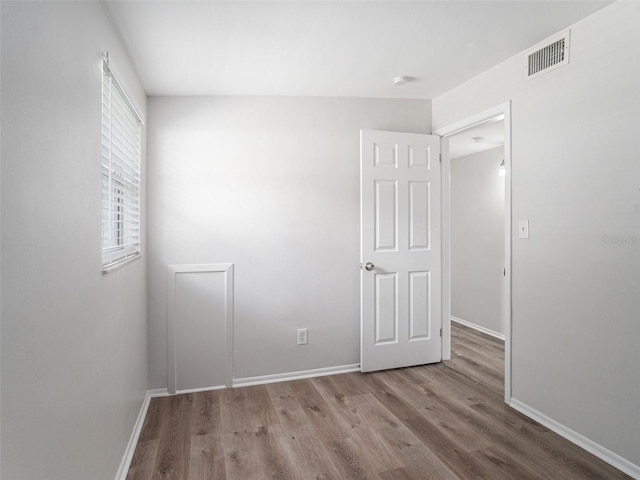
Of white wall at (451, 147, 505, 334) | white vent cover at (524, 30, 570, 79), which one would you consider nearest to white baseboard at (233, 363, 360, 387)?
white wall at (451, 147, 505, 334)

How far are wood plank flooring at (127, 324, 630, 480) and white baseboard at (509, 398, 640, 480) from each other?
39mm

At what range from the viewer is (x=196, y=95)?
2723mm

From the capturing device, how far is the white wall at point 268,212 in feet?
8.81

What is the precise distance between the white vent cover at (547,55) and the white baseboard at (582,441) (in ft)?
7.00

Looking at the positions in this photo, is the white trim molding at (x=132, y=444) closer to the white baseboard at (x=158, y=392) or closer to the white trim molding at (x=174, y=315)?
the white baseboard at (x=158, y=392)

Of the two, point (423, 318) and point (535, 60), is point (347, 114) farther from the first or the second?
point (423, 318)

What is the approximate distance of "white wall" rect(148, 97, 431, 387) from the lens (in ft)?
8.81

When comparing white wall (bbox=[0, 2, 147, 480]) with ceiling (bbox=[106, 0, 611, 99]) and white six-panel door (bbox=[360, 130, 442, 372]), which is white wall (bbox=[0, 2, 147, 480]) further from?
white six-panel door (bbox=[360, 130, 442, 372])

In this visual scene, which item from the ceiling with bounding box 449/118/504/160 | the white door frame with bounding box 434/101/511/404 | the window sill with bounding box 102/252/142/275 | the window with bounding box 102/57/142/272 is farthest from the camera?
the ceiling with bounding box 449/118/504/160

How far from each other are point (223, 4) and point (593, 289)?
2443 millimetres

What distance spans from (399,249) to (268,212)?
1167 millimetres

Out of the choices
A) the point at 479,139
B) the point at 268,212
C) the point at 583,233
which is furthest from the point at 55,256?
the point at 479,139

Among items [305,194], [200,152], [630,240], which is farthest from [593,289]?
[200,152]

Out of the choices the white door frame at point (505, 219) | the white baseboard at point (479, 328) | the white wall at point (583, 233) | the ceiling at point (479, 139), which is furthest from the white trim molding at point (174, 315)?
the white baseboard at point (479, 328)
